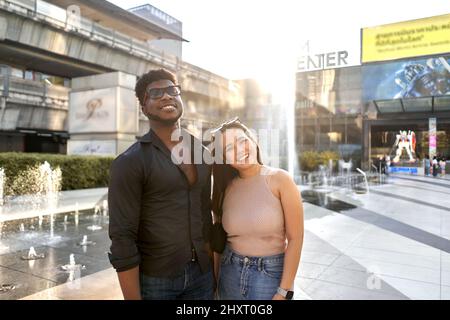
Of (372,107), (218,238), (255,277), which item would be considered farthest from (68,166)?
(372,107)

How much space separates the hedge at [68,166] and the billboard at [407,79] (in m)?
29.5

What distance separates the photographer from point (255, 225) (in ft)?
7.38

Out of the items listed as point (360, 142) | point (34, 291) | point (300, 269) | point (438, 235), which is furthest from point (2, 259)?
point (360, 142)

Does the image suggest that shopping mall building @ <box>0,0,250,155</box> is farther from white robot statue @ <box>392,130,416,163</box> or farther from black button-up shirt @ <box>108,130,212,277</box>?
white robot statue @ <box>392,130,416,163</box>

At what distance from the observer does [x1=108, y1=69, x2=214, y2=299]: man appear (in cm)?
198

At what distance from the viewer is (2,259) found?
556 cm

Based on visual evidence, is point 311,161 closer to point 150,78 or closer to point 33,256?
point 33,256

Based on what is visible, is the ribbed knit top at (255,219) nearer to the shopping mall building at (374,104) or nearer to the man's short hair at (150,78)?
the man's short hair at (150,78)

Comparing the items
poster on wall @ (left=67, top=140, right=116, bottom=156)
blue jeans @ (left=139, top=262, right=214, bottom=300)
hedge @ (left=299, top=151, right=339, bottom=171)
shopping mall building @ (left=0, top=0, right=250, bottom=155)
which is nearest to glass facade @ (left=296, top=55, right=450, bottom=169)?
hedge @ (left=299, top=151, right=339, bottom=171)

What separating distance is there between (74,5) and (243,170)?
30.1 meters

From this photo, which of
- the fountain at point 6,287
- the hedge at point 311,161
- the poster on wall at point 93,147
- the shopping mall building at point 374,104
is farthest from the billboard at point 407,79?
the fountain at point 6,287

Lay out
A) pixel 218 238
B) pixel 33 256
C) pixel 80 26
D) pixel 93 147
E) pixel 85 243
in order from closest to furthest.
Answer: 1. pixel 218 238
2. pixel 33 256
3. pixel 85 243
4. pixel 93 147
5. pixel 80 26

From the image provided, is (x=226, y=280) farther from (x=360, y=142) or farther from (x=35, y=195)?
(x=360, y=142)

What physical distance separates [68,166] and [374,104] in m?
31.5
